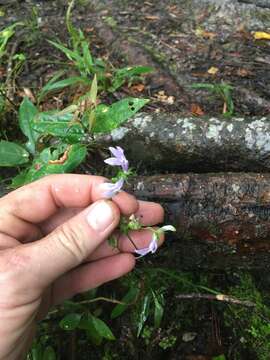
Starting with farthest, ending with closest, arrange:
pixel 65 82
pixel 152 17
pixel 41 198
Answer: pixel 152 17, pixel 65 82, pixel 41 198

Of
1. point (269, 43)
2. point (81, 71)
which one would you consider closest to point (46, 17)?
point (81, 71)

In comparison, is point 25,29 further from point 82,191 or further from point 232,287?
point 232,287

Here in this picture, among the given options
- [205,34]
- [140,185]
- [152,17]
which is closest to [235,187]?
[140,185]

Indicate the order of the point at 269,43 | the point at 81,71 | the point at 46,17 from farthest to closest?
the point at 46,17, the point at 269,43, the point at 81,71

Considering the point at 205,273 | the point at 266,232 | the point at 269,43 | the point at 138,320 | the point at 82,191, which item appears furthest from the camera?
the point at 269,43

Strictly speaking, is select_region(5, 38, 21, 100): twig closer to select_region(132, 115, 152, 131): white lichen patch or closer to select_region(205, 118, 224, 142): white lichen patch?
select_region(132, 115, 152, 131): white lichen patch

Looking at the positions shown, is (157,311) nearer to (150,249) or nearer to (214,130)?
(150,249)

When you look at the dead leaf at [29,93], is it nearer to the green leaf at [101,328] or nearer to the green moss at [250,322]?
the green leaf at [101,328]

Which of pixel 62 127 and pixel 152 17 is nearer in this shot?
pixel 62 127
